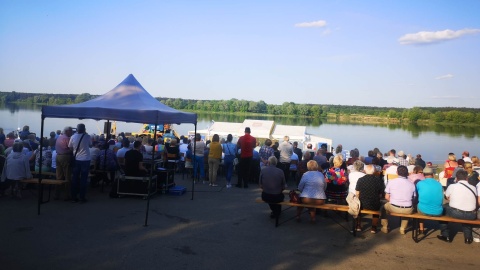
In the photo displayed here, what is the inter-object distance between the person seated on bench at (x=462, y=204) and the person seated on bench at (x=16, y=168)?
26.8 feet

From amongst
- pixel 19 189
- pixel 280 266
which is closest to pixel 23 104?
pixel 19 189

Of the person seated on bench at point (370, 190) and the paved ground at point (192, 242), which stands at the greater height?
the person seated on bench at point (370, 190)

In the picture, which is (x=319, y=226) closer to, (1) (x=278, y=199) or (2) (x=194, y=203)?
(1) (x=278, y=199)

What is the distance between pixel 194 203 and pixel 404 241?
413 centimetres

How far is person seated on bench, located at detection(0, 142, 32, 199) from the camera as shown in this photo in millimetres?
7336

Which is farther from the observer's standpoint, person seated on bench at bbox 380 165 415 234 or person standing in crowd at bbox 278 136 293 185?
person standing in crowd at bbox 278 136 293 185

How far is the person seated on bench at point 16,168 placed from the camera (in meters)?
7.34

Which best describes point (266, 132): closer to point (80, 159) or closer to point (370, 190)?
point (80, 159)

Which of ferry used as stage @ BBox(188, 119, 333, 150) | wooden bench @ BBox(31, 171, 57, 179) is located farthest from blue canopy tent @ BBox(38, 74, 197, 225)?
ferry used as stage @ BBox(188, 119, 333, 150)

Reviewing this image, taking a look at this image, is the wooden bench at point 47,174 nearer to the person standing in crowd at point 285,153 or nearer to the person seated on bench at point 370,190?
the person standing in crowd at point 285,153

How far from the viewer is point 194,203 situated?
7695 millimetres

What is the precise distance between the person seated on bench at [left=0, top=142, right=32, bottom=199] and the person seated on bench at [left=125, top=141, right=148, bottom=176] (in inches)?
80.5

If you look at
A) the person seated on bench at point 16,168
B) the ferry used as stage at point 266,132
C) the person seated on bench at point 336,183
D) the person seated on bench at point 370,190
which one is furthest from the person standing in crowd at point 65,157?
the ferry used as stage at point 266,132

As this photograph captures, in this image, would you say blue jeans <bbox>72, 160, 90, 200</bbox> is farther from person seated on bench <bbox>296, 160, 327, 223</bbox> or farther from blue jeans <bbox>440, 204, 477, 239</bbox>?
blue jeans <bbox>440, 204, 477, 239</bbox>
